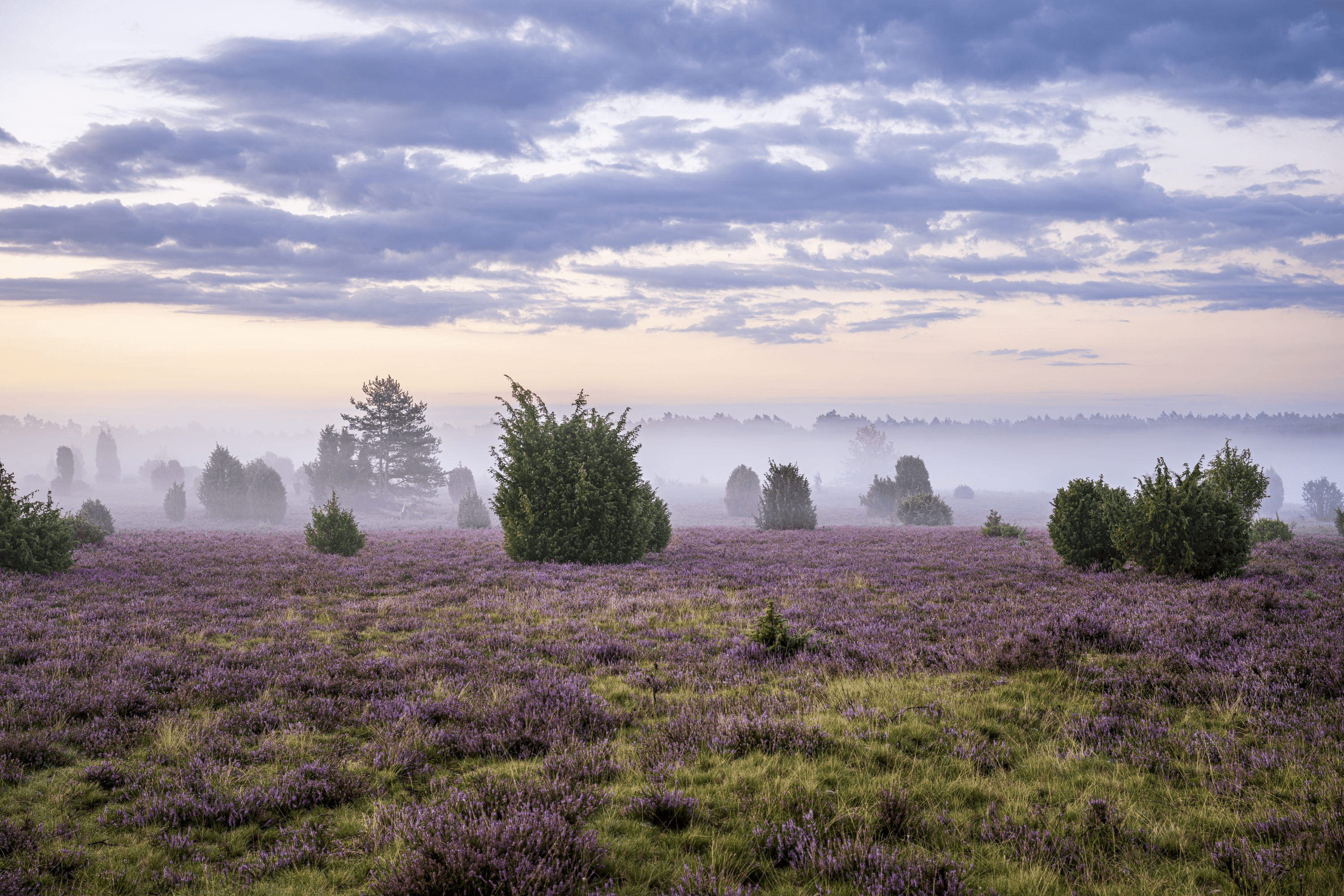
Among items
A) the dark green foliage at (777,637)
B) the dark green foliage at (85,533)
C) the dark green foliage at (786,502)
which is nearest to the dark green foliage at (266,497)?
the dark green foliage at (85,533)

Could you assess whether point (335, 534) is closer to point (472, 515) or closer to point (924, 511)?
point (472, 515)

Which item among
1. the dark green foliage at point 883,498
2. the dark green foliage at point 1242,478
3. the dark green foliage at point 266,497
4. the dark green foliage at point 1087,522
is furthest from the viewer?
the dark green foliage at point 883,498

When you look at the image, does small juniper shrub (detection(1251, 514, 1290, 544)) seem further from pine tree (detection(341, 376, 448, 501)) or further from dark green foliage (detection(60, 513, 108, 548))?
pine tree (detection(341, 376, 448, 501))

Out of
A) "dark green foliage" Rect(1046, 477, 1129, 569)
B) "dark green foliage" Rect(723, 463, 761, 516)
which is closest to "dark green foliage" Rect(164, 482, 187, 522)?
"dark green foliage" Rect(723, 463, 761, 516)

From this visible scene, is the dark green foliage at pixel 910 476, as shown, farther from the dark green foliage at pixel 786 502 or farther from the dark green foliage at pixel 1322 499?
the dark green foliage at pixel 1322 499

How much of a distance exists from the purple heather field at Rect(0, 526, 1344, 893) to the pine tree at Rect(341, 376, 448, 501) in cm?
5581

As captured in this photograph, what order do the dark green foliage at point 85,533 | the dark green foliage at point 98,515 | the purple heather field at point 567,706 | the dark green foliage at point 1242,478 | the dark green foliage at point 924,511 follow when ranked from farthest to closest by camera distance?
the dark green foliage at point 924,511, the dark green foliage at point 98,515, the dark green foliage at point 85,533, the dark green foliage at point 1242,478, the purple heather field at point 567,706

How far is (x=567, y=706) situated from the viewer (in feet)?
23.7

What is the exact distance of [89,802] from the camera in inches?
203

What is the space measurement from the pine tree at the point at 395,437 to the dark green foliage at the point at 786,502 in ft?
142

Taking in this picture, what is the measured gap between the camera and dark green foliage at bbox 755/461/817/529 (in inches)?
1615

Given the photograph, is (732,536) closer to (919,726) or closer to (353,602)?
(353,602)

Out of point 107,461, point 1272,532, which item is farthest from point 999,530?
point 107,461

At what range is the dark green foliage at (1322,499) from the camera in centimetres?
8544
